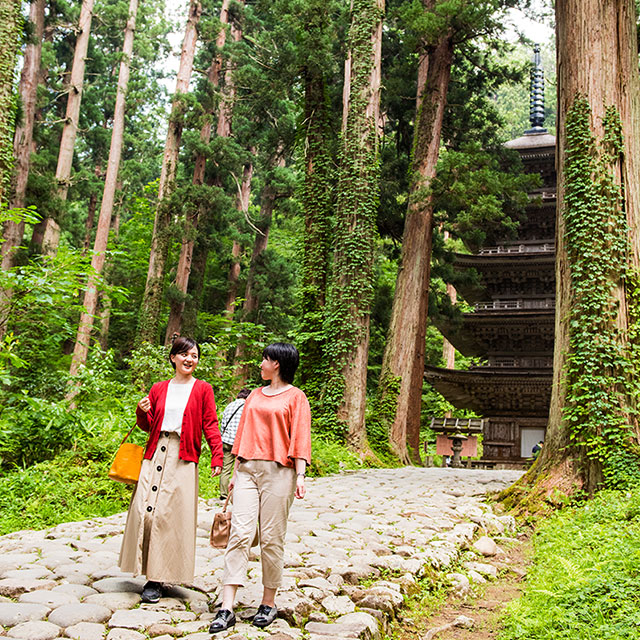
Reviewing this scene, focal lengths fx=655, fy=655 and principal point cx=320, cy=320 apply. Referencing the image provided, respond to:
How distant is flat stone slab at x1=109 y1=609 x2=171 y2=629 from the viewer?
3.39 meters

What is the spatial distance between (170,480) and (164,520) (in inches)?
9.1

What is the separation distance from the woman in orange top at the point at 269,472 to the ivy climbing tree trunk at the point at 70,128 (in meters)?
15.9

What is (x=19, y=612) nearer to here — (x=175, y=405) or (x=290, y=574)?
(x=175, y=405)

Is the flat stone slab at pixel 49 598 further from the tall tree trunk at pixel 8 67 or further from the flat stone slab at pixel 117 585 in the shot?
the tall tree trunk at pixel 8 67

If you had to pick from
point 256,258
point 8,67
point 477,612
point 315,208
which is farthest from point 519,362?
point 477,612

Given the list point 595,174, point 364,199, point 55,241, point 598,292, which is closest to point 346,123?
point 364,199

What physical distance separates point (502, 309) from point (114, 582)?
17753 mm

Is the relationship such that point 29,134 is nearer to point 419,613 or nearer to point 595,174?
point 595,174

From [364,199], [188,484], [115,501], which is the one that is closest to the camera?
[188,484]

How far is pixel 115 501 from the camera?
7.29 meters

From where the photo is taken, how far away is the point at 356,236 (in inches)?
542

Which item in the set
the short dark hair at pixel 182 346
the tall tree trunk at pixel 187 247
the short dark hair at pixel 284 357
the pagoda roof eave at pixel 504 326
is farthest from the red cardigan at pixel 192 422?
the tall tree trunk at pixel 187 247

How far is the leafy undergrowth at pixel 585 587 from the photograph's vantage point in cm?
369

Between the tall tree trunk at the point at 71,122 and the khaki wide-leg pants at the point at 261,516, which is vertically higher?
the tall tree trunk at the point at 71,122
